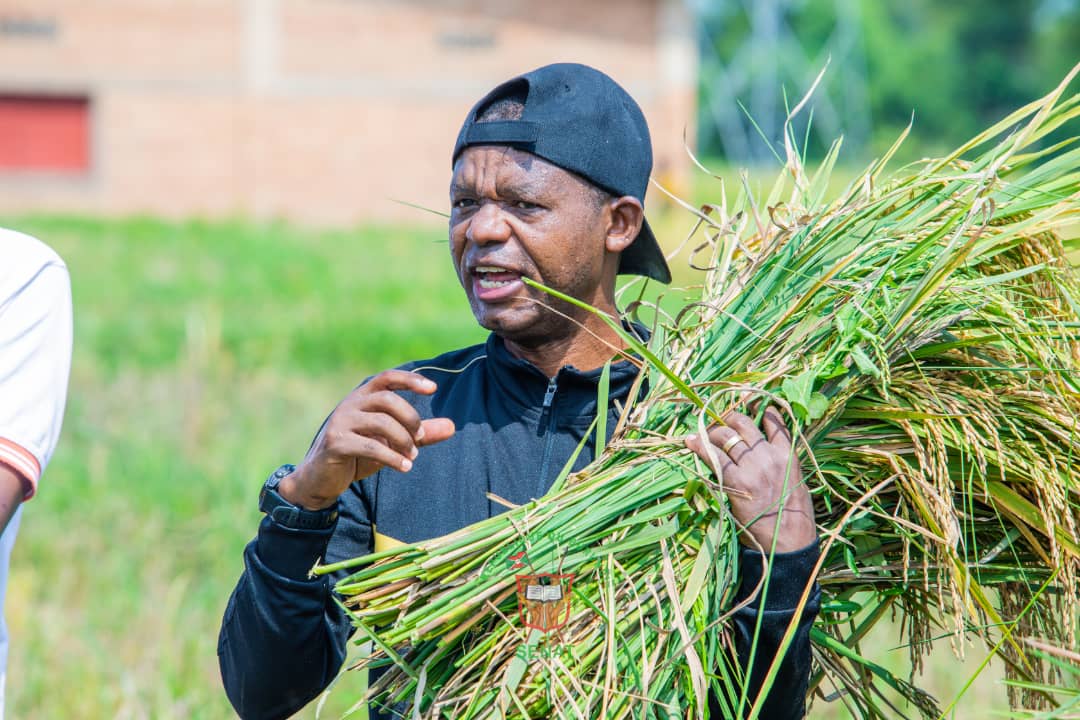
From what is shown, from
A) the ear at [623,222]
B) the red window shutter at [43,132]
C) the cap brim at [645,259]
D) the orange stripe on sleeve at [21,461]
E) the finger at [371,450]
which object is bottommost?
the red window shutter at [43,132]

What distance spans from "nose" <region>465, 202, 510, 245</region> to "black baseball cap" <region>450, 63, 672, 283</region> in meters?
0.12

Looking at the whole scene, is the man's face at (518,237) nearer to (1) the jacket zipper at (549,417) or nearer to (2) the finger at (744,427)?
(1) the jacket zipper at (549,417)

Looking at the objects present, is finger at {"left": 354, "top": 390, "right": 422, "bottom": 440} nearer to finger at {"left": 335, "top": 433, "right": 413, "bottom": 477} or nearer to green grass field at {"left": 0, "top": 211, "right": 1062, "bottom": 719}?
finger at {"left": 335, "top": 433, "right": 413, "bottom": 477}

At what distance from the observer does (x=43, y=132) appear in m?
20.2

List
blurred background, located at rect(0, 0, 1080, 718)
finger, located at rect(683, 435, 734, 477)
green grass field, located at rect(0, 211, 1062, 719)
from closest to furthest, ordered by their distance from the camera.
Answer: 1. finger, located at rect(683, 435, 734, 477)
2. green grass field, located at rect(0, 211, 1062, 719)
3. blurred background, located at rect(0, 0, 1080, 718)

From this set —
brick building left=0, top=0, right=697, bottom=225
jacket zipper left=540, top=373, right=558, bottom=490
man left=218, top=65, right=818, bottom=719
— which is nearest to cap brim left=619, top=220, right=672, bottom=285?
man left=218, top=65, right=818, bottom=719

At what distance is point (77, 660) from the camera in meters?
4.39

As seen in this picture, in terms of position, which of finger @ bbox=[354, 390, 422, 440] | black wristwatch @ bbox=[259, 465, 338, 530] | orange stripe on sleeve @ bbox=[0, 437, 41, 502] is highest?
finger @ bbox=[354, 390, 422, 440]

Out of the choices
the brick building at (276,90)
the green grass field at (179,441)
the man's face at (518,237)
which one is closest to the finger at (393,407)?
the man's face at (518,237)

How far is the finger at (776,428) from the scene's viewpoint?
1.79 m

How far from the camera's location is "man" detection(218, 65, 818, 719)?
192cm

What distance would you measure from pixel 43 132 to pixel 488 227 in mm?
20021

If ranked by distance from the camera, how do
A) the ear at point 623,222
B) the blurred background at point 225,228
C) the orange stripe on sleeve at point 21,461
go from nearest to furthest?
the orange stripe on sleeve at point 21,461, the ear at point 623,222, the blurred background at point 225,228

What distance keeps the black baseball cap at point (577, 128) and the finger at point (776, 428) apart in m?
0.47
